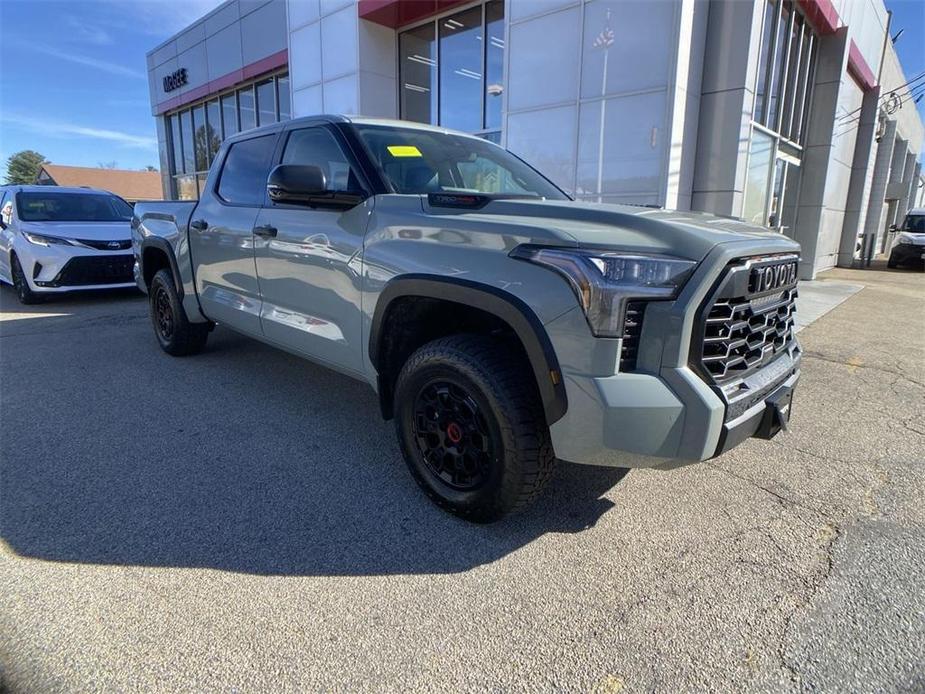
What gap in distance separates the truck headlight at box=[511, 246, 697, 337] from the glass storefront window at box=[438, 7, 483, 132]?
10.7 m

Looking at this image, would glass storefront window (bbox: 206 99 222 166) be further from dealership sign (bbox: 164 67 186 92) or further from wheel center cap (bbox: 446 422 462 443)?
wheel center cap (bbox: 446 422 462 443)

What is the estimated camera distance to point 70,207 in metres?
9.21

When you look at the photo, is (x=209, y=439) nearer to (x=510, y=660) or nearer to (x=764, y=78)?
(x=510, y=660)

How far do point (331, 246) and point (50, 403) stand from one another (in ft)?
9.07

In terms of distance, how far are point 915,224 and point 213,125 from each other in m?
24.4

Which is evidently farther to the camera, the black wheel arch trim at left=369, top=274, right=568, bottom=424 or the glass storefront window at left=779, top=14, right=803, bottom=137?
the glass storefront window at left=779, top=14, right=803, bottom=137

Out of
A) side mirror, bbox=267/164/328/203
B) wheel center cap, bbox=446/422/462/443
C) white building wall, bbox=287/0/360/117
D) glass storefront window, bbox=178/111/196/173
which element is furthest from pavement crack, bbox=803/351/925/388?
glass storefront window, bbox=178/111/196/173

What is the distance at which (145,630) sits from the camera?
2018 mm

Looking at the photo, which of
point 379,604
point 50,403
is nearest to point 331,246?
point 379,604

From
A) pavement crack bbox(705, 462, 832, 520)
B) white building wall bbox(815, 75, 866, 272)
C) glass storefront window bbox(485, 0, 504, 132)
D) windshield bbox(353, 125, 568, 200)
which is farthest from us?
white building wall bbox(815, 75, 866, 272)

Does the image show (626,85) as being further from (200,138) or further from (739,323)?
(200,138)

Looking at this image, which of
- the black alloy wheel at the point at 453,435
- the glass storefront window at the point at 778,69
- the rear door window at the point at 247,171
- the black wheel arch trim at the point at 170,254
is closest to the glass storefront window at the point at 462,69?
the glass storefront window at the point at 778,69

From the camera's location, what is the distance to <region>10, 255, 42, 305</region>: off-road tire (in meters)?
8.36

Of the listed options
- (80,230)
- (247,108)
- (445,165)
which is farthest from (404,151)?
(247,108)
